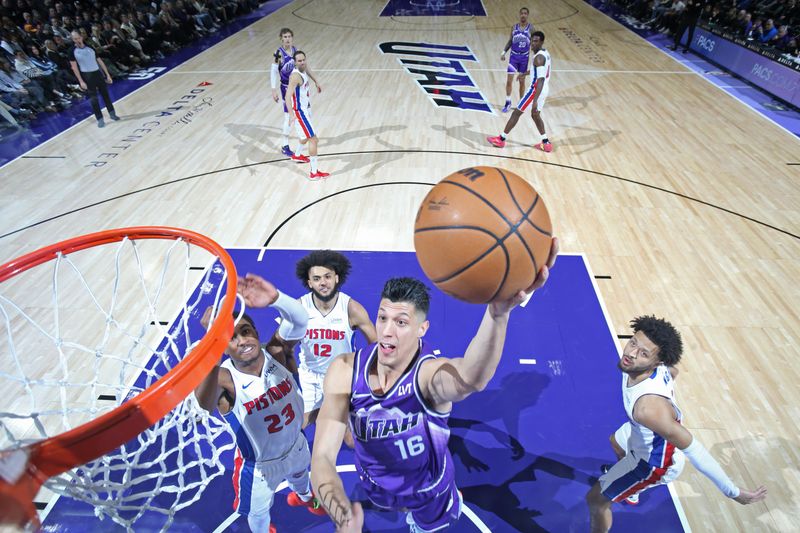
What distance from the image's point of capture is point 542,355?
4.24m

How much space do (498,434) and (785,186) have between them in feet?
19.8

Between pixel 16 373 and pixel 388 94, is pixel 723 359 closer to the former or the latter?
pixel 16 373

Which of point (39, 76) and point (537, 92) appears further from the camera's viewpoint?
point (39, 76)

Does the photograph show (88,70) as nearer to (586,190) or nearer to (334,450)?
(586,190)

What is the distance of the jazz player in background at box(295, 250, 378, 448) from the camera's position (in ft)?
10.6

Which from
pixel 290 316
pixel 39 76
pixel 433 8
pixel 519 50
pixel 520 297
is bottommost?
pixel 433 8

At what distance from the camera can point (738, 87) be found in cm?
1038

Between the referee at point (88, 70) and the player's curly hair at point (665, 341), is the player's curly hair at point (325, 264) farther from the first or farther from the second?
the referee at point (88, 70)

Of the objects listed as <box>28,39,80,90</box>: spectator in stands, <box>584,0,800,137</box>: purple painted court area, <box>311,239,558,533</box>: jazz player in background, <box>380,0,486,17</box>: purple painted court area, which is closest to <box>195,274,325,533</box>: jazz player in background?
<box>311,239,558,533</box>: jazz player in background

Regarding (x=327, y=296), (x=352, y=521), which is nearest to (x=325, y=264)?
(x=327, y=296)

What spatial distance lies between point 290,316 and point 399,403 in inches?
32.5

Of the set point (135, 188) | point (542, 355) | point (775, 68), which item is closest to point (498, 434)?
point (542, 355)

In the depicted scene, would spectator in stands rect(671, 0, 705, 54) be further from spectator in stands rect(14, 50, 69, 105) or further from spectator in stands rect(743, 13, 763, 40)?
spectator in stands rect(14, 50, 69, 105)

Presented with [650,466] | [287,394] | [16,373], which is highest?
[287,394]
